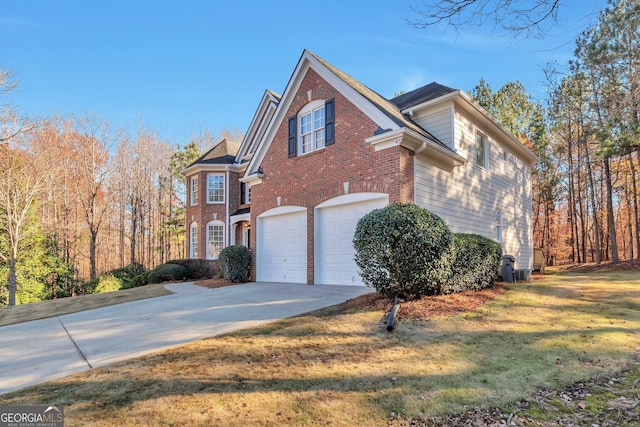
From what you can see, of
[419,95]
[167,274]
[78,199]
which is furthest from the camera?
[78,199]

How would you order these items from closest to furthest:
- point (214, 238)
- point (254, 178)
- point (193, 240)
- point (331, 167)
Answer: point (331, 167) < point (254, 178) < point (214, 238) < point (193, 240)

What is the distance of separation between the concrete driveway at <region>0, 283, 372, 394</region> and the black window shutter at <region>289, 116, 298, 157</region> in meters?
4.92

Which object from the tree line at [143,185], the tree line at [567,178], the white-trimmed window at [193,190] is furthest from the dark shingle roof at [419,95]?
the white-trimmed window at [193,190]

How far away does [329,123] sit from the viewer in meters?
11.0

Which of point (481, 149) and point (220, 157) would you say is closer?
point (481, 149)

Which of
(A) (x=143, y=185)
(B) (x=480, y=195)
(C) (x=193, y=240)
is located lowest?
(C) (x=193, y=240)

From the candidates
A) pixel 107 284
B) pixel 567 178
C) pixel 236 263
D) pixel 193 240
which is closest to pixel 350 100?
pixel 236 263

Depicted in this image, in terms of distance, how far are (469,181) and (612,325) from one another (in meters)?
7.05

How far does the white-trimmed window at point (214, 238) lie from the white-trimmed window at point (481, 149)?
1416cm

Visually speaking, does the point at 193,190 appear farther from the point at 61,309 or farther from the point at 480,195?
the point at 480,195

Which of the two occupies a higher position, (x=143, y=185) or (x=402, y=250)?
(x=143, y=185)

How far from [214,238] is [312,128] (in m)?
11.3

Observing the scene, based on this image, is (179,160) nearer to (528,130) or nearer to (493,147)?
(493,147)

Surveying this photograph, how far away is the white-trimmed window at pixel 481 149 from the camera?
1321 centimetres
